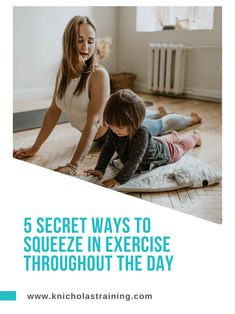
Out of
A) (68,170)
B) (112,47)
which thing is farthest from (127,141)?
(112,47)

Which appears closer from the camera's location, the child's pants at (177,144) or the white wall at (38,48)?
the child's pants at (177,144)

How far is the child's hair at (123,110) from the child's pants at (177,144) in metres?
0.24

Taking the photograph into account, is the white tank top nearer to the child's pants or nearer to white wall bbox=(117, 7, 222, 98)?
the child's pants

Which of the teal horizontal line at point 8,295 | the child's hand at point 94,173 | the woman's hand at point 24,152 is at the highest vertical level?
the woman's hand at point 24,152

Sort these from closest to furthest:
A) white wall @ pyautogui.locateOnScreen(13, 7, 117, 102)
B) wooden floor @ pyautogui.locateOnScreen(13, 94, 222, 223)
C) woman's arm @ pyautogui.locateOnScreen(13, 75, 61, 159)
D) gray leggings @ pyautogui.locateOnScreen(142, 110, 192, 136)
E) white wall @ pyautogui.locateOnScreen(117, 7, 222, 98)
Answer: wooden floor @ pyautogui.locateOnScreen(13, 94, 222, 223), woman's arm @ pyautogui.locateOnScreen(13, 75, 61, 159), gray leggings @ pyautogui.locateOnScreen(142, 110, 192, 136), white wall @ pyautogui.locateOnScreen(13, 7, 117, 102), white wall @ pyautogui.locateOnScreen(117, 7, 222, 98)

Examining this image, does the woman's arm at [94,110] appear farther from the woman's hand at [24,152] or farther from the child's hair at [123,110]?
the woman's hand at [24,152]

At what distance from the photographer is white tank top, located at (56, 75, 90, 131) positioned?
3.96 feet

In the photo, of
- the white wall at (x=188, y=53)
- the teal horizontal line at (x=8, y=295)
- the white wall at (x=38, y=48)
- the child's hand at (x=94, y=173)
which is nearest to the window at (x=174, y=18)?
the white wall at (x=188, y=53)

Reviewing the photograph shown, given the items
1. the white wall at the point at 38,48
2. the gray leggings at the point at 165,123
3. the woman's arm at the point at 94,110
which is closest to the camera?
the woman's arm at the point at 94,110

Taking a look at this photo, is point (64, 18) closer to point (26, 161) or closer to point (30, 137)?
point (30, 137)

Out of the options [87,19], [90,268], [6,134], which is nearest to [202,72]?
[87,19]

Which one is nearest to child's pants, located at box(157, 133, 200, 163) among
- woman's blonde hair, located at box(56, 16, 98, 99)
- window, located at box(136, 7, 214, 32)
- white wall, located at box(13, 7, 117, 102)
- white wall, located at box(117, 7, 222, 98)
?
woman's blonde hair, located at box(56, 16, 98, 99)

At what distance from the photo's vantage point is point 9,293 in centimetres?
79

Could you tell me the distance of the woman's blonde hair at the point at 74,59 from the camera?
1132mm
